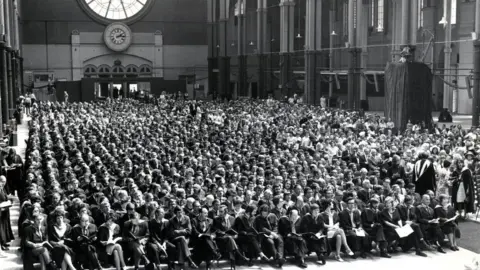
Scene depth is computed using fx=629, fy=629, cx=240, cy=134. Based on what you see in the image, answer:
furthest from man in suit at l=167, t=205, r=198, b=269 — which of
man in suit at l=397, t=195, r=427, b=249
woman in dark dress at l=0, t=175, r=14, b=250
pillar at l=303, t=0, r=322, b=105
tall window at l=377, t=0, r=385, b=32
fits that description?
tall window at l=377, t=0, r=385, b=32

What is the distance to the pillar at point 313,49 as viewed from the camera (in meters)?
46.5

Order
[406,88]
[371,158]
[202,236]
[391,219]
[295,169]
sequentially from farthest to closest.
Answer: [406,88] < [371,158] < [295,169] < [391,219] < [202,236]

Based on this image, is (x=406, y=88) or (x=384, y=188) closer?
(x=384, y=188)

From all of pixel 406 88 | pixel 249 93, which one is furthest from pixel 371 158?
pixel 249 93

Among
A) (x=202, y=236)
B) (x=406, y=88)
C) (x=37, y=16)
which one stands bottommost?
(x=202, y=236)

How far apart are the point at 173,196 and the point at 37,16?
2196 inches

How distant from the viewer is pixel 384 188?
636 inches

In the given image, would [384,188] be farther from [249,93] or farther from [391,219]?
[249,93]

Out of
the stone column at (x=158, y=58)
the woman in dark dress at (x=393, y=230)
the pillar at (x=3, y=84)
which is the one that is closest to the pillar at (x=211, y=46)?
the stone column at (x=158, y=58)

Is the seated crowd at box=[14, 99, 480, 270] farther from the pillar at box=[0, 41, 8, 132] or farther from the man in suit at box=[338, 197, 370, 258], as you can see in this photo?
the pillar at box=[0, 41, 8, 132]

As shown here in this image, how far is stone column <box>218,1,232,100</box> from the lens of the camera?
67250 mm

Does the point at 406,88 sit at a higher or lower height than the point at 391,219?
higher

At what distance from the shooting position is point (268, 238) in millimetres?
13820

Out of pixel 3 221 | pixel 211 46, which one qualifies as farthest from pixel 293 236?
pixel 211 46
